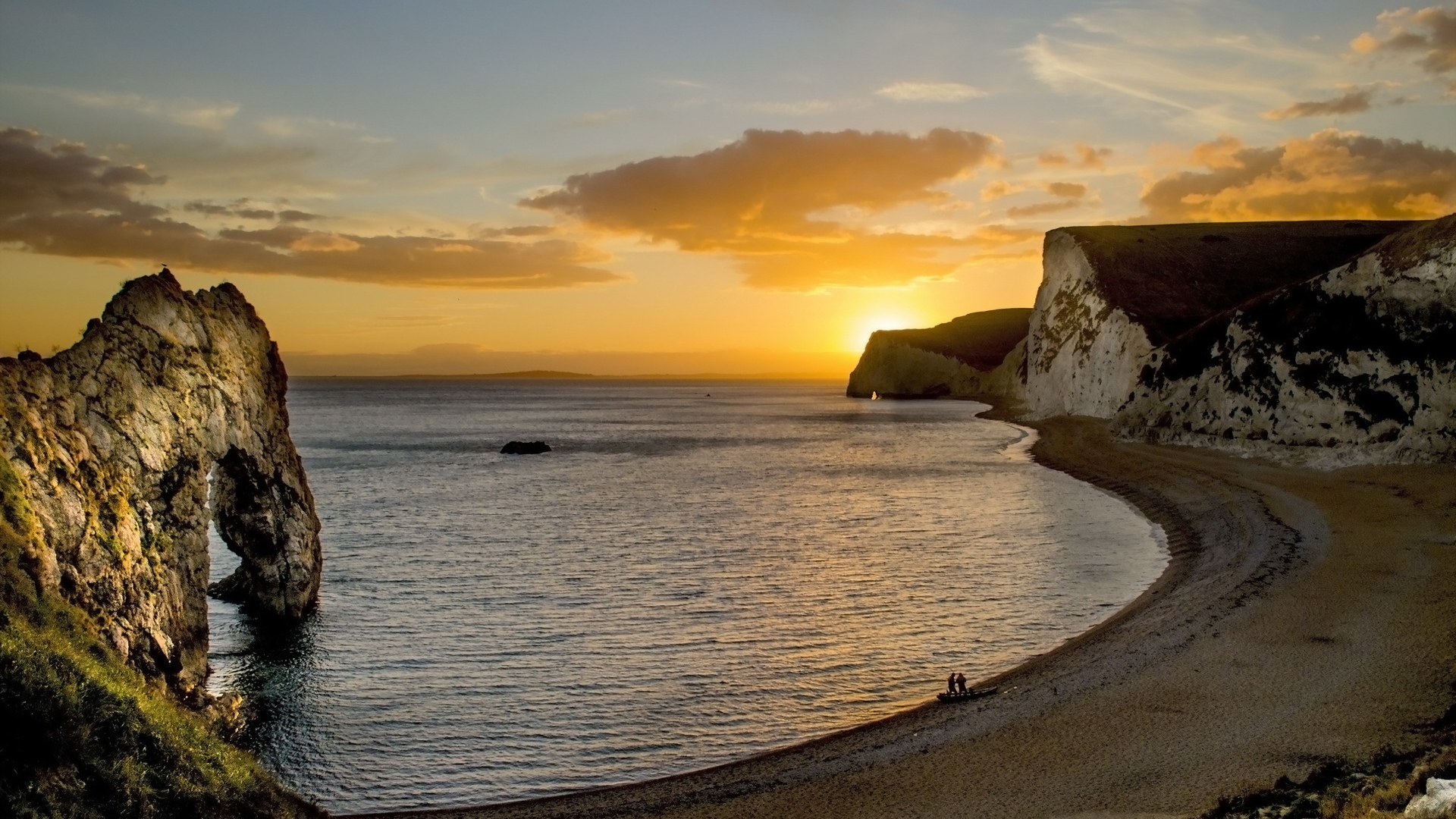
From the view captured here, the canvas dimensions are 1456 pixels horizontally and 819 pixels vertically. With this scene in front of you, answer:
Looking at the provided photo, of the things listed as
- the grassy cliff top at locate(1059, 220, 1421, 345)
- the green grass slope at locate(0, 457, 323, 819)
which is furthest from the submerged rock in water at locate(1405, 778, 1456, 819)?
the grassy cliff top at locate(1059, 220, 1421, 345)

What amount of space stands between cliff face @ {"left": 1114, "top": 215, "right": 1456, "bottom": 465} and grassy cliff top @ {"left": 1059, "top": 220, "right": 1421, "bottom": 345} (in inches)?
880

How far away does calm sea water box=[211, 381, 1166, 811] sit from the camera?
16.1 m

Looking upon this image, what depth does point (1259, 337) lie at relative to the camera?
4953cm

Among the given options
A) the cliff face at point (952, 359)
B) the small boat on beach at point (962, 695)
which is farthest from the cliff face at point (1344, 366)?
the cliff face at point (952, 359)

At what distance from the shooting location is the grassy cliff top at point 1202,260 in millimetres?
82000

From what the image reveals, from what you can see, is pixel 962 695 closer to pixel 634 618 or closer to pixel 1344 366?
pixel 634 618

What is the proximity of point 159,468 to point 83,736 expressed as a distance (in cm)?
845

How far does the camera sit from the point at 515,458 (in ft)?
242

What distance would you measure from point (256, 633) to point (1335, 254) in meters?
108

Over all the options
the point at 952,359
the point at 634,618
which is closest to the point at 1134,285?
the point at 634,618

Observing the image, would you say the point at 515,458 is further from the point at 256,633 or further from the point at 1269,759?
the point at 1269,759

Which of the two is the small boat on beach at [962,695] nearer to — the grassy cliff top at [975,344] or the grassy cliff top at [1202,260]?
the grassy cliff top at [1202,260]

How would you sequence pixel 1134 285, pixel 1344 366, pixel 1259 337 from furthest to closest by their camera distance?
pixel 1134 285 → pixel 1259 337 → pixel 1344 366

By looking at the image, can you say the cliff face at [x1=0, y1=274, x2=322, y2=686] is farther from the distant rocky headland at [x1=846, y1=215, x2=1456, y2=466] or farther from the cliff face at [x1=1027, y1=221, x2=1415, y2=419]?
the cliff face at [x1=1027, y1=221, x2=1415, y2=419]
